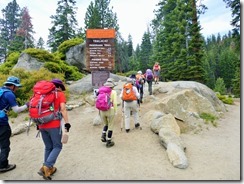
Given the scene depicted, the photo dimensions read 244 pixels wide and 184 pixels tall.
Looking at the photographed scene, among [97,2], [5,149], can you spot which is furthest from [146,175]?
[97,2]

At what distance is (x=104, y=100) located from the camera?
565 cm

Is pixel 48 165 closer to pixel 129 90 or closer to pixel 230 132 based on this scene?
pixel 129 90

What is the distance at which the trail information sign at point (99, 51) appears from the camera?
10.6m

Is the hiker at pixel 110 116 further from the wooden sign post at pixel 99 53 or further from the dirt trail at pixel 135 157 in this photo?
the wooden sign post at pixel 99 53

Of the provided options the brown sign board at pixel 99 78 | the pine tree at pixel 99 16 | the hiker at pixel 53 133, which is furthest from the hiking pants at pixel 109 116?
the pine tree at pixel 99 16

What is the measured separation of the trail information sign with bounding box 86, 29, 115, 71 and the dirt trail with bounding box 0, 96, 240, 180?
436 cm

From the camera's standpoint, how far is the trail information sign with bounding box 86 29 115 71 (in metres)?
10.6

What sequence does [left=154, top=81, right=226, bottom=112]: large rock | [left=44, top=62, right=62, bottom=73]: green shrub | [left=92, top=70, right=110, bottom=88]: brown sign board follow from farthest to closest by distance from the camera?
[left=44, top=62, right=62, bottom=73]: green shrub, [left=92, top=70, right=110, bottom=88]: brown sign board, [left=154, top=81, right=226, bottom=112]: large rock

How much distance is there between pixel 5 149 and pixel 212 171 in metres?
4.27

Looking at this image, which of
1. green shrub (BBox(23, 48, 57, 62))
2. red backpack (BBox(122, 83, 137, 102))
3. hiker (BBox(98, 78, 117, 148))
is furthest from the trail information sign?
green shrub (BBox(23, 48, 57, 62))

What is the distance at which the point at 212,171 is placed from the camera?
15.0 feet

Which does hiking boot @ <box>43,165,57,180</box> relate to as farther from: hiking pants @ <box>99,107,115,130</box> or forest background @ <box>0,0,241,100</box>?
forest background @ <box>0,0,241,100</box>

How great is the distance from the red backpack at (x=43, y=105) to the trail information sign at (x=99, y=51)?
260 inches

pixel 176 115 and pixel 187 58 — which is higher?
pixel 187 58
